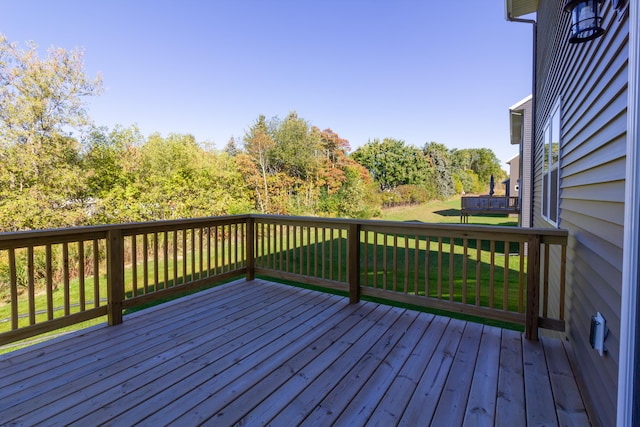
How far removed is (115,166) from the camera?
28.1 ft

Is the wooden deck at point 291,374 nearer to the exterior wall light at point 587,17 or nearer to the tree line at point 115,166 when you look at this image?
the exterior wall light at point 587,17

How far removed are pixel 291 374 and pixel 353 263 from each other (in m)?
1.65

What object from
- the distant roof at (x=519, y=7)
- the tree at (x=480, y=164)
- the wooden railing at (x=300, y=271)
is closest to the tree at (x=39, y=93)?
the wooden railing at (x=300, y=271)

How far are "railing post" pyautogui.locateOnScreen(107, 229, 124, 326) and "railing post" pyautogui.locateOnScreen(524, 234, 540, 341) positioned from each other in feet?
11.6

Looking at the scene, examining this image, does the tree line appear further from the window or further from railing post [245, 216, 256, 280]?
the window

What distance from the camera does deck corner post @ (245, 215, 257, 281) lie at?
14.7 ft

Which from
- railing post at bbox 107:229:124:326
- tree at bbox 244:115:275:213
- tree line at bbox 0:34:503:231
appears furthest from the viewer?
tree at bbox 244:115:275:213

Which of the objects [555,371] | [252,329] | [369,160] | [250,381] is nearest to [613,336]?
[555,371]

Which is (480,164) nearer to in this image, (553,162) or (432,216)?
(432,216)

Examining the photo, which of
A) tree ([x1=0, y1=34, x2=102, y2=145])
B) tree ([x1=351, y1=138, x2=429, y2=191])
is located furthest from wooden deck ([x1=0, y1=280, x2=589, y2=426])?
tree ([x1=351, y1=138, x2=429, y2=191])

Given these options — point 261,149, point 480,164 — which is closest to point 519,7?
point 261,149

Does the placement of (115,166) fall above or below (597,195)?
above

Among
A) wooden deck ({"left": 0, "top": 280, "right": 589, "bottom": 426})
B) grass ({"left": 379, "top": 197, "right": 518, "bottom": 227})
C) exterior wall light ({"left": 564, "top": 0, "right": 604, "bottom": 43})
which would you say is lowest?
wooden deck ({"left": 0, "top": 280, "right": 589, "bottom": 426})

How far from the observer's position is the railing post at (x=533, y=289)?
2611mm
